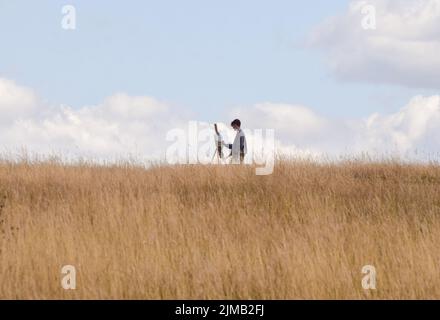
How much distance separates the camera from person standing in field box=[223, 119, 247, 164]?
18.0 m

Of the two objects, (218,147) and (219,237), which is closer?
(219,237)

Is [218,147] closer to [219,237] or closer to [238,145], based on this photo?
[238,145]

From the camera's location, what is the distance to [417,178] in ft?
54.4

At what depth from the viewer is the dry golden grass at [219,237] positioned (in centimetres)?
732

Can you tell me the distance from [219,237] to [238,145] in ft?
28.2

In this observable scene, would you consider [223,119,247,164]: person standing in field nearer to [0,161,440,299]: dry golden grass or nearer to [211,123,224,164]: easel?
[211,123,224,164]: easel

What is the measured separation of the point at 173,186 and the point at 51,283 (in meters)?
6.95

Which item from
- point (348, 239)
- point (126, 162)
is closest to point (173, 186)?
point (126, 162)

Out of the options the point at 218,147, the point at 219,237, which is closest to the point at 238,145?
the point at 218,147

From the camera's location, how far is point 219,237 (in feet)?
31.6

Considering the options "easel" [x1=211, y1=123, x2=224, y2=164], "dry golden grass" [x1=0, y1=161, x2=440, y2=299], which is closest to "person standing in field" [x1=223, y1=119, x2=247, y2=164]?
"easel" [x1=211, y1=123, x2=224, y2=164]

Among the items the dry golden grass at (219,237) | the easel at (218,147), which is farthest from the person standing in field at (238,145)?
the dry golden grass at (219,237)

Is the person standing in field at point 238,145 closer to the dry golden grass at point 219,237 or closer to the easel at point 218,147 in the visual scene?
the easel at point 218,147
